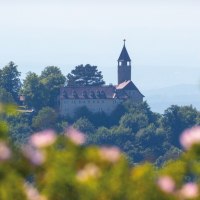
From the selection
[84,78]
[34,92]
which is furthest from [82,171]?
[84,78]

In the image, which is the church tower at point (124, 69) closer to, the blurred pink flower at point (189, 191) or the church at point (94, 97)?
the church at point (94, 97)

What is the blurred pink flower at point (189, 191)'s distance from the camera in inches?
196

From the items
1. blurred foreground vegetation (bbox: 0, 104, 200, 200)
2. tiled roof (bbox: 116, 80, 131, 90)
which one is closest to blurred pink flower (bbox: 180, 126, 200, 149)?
blurred foreground vegetation (bbox: 0, 104, 200, 200)

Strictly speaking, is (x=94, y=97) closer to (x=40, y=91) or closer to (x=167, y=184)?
(x=40, y=91)

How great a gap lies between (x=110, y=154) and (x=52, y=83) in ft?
370

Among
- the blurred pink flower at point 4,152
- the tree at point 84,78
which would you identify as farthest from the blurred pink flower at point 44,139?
the tree at point 84,78

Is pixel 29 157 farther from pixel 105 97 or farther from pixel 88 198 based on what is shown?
pixel 105 97

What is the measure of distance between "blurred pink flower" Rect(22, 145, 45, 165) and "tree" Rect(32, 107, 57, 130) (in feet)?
317

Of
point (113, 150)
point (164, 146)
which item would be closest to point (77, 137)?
point (113, 150)

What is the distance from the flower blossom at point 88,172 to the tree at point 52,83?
111 metres

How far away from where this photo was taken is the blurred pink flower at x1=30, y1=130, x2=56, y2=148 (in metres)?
5.14

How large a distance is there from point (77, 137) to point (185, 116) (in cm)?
11316

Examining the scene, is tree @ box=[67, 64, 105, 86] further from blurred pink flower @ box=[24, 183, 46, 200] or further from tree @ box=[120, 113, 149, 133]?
blurred pink flower @ box=[24, 183, 46, 200]

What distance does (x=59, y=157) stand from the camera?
16.4 ft
